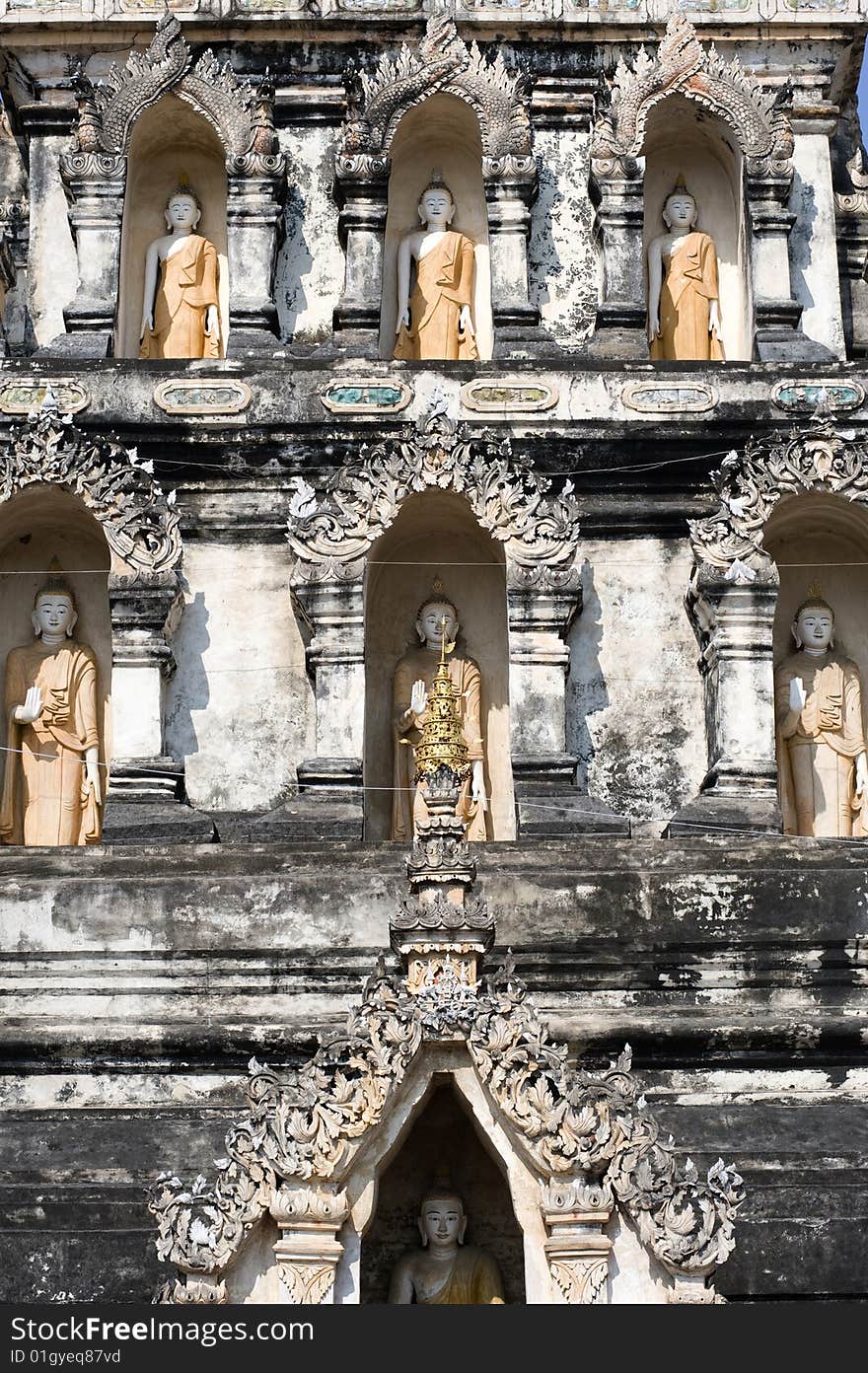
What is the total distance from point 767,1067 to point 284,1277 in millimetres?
6059

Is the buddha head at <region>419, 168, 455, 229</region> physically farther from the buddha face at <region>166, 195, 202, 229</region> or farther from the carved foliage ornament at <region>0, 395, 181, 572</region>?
the carved foliage ornament at <region>0, 395, 181, 572</region>

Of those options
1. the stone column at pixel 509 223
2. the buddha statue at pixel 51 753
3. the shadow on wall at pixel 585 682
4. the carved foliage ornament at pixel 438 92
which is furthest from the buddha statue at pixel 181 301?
the shadow on wall at pixel 585 682

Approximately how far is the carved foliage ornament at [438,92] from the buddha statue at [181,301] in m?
1.52

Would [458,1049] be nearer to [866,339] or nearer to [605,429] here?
[605,429]

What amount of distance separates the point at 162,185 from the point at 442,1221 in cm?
1381

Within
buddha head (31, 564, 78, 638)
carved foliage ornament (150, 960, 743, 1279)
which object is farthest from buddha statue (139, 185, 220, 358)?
carved foliage ornament (150, 960, 743, 1279)

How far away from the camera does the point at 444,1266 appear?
15.2 m

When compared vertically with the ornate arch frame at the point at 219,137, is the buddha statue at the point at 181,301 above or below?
below

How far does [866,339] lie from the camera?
2664 centimetres

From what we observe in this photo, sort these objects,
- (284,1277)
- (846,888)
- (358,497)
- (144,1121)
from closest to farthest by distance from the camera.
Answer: (284,1277) → (144,1121) → (846,888) → (358,497)

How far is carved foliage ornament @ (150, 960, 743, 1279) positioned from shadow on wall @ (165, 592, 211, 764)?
364 inches

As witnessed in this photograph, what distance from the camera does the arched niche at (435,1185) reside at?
1520 cm

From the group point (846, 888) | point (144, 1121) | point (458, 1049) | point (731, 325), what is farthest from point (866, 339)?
point (458, 1049)

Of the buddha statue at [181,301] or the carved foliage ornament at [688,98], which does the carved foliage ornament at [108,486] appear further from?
the carved foliage ornament at [688,98]
